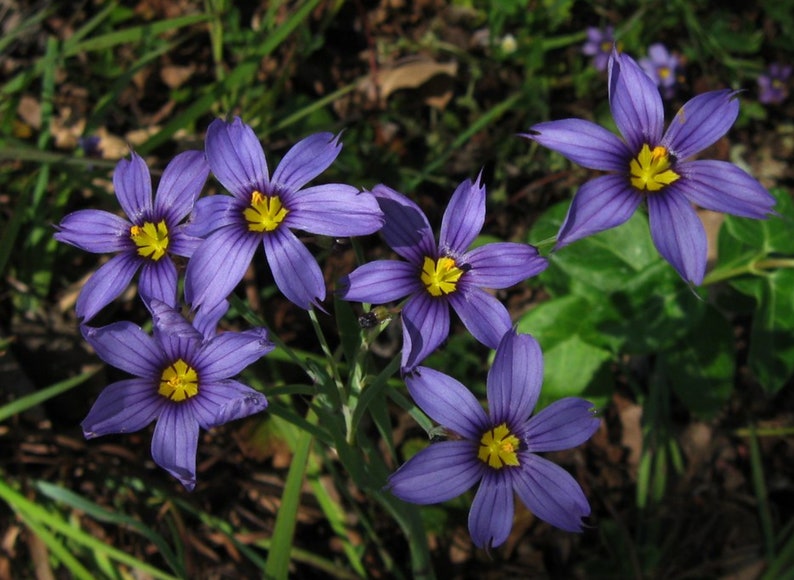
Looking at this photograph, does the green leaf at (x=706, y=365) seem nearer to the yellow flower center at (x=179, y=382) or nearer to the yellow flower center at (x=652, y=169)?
the yellow flower center at (x=652, y=169)

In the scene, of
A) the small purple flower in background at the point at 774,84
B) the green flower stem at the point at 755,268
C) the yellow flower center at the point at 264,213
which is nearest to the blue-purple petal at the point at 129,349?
the yellow flower center at the point at 264,213

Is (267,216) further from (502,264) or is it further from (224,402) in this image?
(502,264)

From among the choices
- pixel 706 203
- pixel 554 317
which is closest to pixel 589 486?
pixel 554 317

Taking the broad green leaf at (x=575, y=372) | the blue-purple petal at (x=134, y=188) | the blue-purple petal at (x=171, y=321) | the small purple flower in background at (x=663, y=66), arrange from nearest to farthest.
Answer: the blue-purple petal at (x=171, y=321), the blue-purple petal at (x=134, y=188), the broad green leaf at (x=575, y=372), the small purple flower in background at (x=663, y=66)

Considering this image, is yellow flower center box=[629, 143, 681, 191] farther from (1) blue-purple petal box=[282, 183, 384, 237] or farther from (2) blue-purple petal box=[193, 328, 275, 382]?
(2) blue-purple petal box=[193, 328, 275, 382]

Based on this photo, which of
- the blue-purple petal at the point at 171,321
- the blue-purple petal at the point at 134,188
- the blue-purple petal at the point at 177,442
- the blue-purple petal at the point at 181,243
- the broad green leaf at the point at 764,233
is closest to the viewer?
the blue-purple petal at the point at 171,321

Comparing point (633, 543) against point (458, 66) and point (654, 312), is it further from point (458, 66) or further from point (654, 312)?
point (458, 66)

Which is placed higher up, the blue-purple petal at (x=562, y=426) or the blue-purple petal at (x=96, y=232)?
the blue-purple petal at (x=96, y=232)
